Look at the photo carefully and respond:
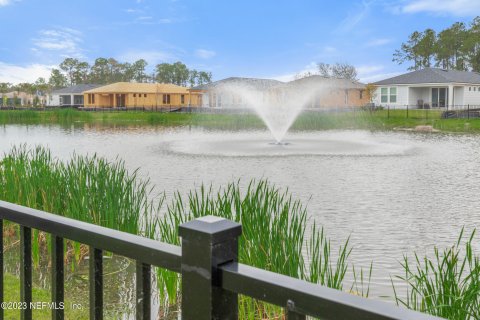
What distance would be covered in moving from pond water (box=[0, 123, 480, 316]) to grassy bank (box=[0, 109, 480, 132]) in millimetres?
9481

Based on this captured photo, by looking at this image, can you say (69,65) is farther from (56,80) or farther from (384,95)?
(384,95)

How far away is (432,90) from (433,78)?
134cm

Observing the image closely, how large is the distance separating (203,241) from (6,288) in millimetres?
4973

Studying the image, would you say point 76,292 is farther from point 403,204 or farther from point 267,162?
point 267,162

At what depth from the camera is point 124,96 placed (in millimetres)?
70688

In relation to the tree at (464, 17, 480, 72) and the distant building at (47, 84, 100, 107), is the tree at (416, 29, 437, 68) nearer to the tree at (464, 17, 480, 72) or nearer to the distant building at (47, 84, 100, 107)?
the tree at (464, 17, 480, 72)

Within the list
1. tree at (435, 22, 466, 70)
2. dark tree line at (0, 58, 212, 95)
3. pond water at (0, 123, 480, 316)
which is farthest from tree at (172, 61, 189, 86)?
pond water at (0, 123, 480, 316)

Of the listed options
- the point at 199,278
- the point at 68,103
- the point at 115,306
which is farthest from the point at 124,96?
the point at 199,278

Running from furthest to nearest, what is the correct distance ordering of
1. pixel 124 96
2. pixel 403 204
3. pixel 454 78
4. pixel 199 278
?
pixel 124 96 → pixel 454 78 → pixel 403 204 → pixel 199 278

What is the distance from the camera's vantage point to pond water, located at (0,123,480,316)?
9789 mm

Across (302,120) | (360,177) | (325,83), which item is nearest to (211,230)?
(360,177)

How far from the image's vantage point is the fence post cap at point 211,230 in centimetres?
186

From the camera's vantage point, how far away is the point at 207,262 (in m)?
1.91

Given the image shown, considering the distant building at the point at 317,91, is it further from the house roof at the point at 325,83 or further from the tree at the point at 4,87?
the tree at the point at 4,87
